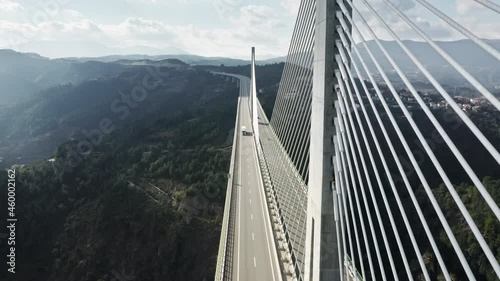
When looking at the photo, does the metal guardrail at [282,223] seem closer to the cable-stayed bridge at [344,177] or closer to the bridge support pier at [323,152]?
the cable-stayed bridge at [344,177]

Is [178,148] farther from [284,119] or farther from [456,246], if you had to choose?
[456,246]

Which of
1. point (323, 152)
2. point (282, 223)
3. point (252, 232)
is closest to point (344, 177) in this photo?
point (323, 152)

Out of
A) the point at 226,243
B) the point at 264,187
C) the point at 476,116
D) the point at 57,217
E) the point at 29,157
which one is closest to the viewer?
Result: the point at 226,243

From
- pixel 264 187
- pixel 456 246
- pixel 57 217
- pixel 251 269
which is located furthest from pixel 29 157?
pixel 456 246

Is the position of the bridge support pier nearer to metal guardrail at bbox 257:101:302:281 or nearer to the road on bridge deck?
metal guardrail at bbox 257:101:302:281

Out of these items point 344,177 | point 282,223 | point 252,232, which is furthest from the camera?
point 252,232

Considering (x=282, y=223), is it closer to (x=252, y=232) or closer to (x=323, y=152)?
(x=252, y=232)

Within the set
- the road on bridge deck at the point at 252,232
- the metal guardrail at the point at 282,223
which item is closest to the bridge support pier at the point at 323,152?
the metal guardrail at the point at 282,223
